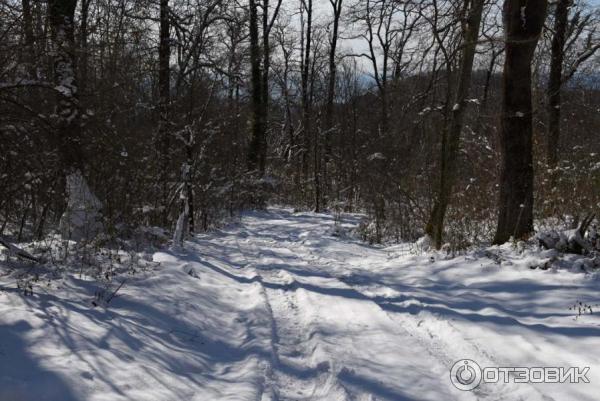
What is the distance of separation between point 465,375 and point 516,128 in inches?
184

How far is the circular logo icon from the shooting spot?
3434 mm

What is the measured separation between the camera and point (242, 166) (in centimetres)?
1809

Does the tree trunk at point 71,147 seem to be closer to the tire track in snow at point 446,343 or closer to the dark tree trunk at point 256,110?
the tire track in snow at point 446,343

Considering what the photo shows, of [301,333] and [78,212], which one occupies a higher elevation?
[78,212]

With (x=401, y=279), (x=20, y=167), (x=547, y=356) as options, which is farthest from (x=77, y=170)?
(x=547, y=356)

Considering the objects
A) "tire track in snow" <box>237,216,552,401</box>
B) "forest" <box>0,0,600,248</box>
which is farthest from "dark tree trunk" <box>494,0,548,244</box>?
"tire track in snow" <box>237,216,552,401</box>

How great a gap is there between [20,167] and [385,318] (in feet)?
16.5

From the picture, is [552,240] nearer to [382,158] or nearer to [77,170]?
[77,170]

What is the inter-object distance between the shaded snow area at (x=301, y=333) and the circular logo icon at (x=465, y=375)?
0.07 meters

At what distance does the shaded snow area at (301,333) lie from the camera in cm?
333

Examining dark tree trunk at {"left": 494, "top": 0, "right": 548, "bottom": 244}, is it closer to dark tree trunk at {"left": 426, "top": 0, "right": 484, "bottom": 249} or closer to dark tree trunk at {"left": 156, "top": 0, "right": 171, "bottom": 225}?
dark tree trunk at {"left": 426, "top": 0, "right": 484, "bottom": 249}

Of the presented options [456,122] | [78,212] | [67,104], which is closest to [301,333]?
[78,212]

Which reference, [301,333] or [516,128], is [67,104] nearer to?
[301,333]

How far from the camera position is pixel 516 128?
704 cm
